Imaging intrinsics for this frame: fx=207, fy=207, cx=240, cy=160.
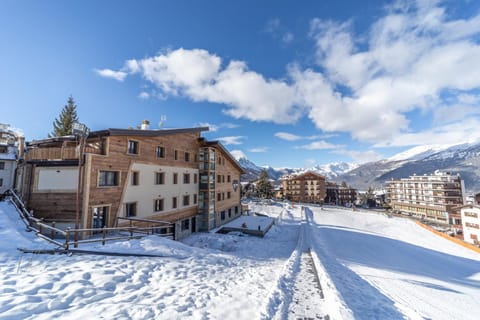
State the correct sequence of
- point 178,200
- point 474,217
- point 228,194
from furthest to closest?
point 474,217 < point 228,194 < point 178,200

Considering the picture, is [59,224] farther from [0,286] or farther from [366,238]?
[366,238]

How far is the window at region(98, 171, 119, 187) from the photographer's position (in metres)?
13.6

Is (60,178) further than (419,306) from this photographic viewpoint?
Yes

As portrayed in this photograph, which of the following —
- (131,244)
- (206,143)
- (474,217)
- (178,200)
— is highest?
(206,143)

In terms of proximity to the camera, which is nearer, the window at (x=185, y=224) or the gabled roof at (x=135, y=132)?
the gabled roof at (x=135, y=132)

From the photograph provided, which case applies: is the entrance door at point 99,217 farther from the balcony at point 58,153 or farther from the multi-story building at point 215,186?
the multi-story building at point 215,186

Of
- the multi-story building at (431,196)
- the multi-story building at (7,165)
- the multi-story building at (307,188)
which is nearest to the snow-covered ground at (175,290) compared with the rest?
the multi-story building at (7,165)

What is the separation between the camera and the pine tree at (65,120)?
35906mm

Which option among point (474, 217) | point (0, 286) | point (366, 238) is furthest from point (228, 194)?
point (474, 217)

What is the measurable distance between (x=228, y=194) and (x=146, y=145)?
641 inches

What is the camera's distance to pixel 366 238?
1122 inches

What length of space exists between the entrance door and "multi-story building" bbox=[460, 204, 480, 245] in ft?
228

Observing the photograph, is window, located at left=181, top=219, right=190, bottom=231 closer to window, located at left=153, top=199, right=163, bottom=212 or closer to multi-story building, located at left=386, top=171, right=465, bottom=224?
window, located at left=153, top=199, right=163, bottom=212

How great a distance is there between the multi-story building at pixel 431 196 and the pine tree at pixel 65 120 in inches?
4041
